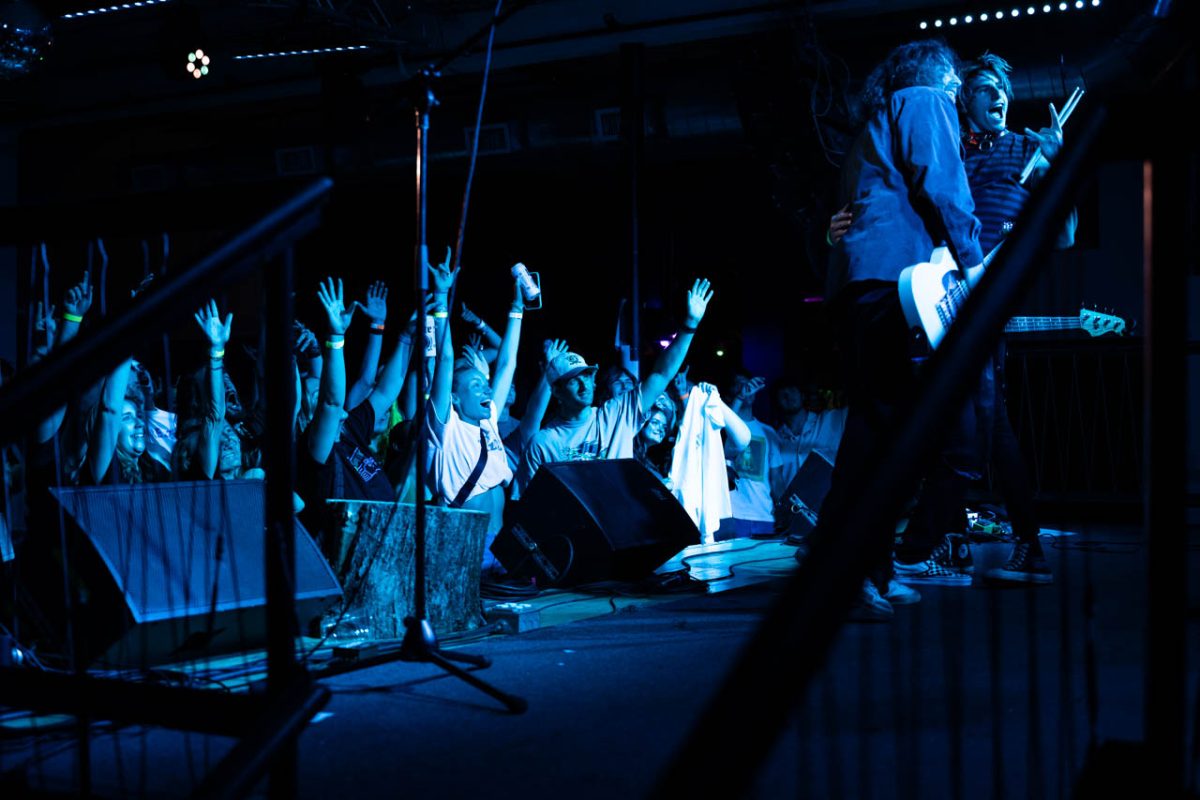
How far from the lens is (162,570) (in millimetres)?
3357

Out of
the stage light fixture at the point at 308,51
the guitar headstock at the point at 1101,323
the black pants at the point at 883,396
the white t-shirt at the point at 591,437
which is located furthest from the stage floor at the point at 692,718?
the stage light fixture at the point at 308,51

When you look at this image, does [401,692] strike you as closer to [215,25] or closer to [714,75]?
[714,75]

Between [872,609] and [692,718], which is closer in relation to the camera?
[692,718]

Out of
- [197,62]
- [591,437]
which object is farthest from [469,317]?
[197,62]

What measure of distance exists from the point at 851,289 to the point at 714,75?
6640 mm

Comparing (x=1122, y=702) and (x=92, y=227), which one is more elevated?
(x=92, y=227)

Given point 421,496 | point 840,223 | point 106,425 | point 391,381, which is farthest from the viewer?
point 391,381

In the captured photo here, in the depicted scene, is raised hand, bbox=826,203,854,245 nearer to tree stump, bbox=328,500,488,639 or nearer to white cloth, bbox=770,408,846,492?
tree stump, bbox=328,500,488,639

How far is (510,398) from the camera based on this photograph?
26.2 feet

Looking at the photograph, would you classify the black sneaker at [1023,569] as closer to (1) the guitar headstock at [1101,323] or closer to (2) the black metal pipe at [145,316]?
(2) the black metal pipe at [145,316]

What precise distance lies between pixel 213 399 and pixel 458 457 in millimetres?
1358

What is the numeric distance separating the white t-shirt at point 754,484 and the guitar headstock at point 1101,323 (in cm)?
262

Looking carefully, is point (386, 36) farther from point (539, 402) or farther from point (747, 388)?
point (539, 402)

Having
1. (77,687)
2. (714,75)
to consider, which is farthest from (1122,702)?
(714,75)
